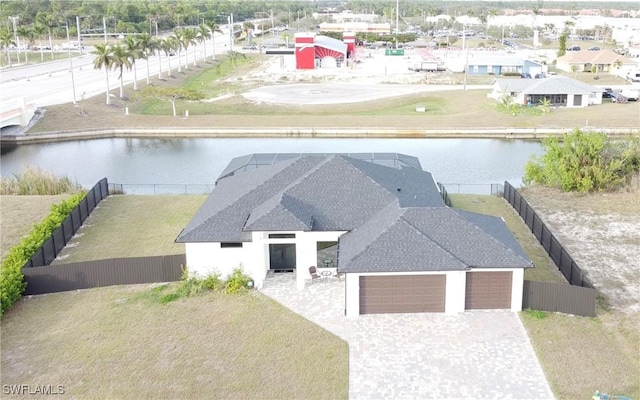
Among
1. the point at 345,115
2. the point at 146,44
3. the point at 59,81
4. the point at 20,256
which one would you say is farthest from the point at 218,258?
the point at 59,81

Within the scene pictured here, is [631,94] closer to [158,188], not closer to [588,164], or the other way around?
[588,164]

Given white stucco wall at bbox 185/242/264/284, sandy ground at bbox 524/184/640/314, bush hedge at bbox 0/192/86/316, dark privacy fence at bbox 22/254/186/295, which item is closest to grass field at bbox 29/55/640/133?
sandy ground at bbox 524/184/640/314

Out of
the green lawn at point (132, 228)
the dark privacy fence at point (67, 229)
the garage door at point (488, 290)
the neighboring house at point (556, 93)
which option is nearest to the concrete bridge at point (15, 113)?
the dark privacy fence at point (67, 229)

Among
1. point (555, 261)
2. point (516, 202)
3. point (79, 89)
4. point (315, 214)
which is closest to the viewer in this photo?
point (315, 214)

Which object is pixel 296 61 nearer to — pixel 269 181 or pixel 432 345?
pixel 269 181

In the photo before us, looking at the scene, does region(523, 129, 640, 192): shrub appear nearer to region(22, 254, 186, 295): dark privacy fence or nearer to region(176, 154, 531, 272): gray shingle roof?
region(176, 154, 531, 272): gray shingle roof

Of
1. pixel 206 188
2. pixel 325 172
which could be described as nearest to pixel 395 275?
pixel 325 172
